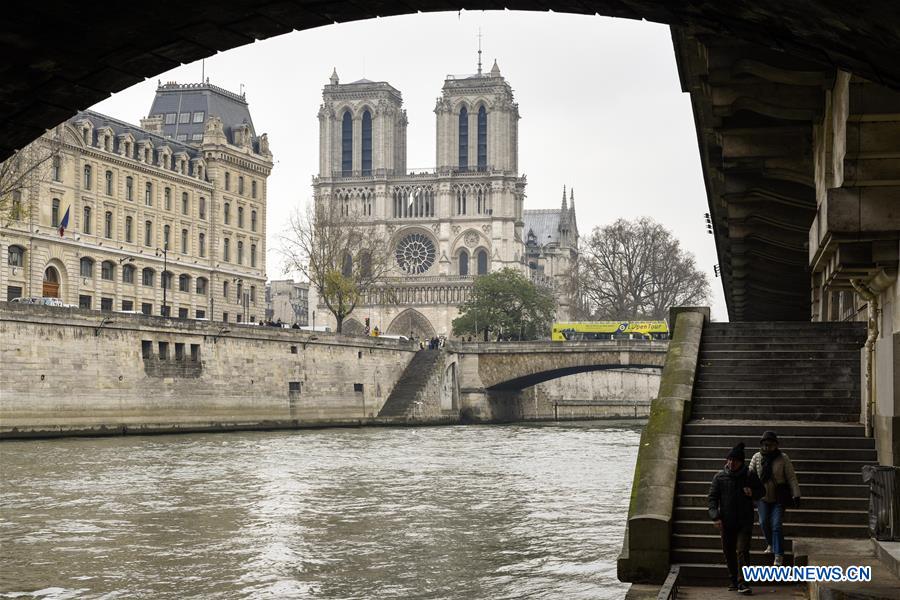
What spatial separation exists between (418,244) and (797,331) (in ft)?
359

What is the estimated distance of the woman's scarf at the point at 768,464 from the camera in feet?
47.0

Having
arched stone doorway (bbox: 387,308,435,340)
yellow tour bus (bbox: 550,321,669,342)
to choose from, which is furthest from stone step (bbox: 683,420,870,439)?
arched stone doorway (bbox: 387,308,435,340)

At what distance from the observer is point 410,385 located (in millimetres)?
77062

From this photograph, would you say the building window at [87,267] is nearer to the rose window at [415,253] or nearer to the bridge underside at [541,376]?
the bridge underside at [541,376]

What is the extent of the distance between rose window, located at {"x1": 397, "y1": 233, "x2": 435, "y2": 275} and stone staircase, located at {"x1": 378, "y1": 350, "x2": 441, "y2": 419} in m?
51.0

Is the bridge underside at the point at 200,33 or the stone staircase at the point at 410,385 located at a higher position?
the bridge underside at the point at 200,33

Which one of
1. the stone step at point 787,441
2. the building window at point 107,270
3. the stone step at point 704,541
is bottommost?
the stone step at point 704,541

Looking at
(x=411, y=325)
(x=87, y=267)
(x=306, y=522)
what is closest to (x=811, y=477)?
(x=306, y=522)

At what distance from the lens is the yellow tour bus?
86.7 meters

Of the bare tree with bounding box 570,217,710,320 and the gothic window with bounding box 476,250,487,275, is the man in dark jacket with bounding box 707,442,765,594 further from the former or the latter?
the gothic window with bounding box 476,250,487,275

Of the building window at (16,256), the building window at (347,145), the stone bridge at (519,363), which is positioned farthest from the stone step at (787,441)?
the building window at (347,145)

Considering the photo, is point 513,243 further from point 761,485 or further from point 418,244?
point 761,485

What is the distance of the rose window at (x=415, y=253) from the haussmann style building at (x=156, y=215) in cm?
4002

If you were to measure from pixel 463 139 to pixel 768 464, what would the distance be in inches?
4758
